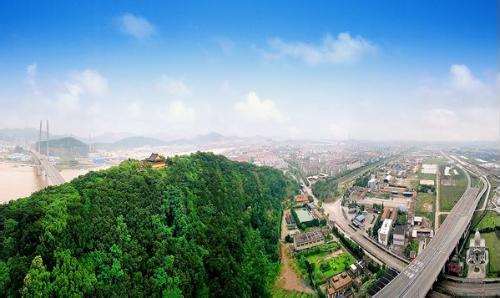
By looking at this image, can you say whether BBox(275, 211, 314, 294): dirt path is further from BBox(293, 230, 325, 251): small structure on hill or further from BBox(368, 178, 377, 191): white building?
BBox(368, 178, 377, 191): white building

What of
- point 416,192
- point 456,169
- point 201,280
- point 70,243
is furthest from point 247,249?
point 456,169

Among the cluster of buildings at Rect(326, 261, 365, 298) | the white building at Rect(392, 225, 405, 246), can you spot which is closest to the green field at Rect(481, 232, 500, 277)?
the white building at Rect(392, 225, 405, 246)

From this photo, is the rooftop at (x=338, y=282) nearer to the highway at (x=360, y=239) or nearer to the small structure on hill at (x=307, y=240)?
the highway at (x=360, y=239)

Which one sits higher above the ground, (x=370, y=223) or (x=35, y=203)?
(x=35, y=203)

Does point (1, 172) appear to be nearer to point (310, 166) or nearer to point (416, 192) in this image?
point (310, 166)

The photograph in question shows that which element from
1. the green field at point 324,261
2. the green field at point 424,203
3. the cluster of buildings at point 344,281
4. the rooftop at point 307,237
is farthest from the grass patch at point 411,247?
the rooftop at point 307,237

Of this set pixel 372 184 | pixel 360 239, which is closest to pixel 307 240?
pixel 360 239
